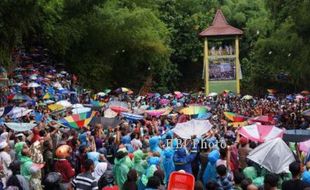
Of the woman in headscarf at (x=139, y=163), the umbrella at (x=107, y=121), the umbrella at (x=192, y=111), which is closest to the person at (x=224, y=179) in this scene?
the woman in headscarf at (x=139, y=163)

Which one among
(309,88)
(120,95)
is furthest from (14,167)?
(309,88)

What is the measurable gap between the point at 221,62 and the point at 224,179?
→ 33.9 metres

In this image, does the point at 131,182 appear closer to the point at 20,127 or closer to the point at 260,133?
the point at 260,133

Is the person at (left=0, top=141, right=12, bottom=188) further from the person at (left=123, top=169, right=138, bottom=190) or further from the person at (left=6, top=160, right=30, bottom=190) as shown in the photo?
the person at (left=123, top=169, right=138, bottom=190)

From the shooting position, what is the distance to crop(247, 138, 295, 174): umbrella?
853 cm

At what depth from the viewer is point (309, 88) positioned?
3822cm

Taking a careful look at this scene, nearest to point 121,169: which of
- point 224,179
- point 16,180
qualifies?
point 16,180

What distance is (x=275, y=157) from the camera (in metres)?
8.57

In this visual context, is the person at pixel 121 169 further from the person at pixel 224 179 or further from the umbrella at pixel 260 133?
the umbrella at pixel 260 133

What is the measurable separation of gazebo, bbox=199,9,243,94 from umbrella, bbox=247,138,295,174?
104 feet

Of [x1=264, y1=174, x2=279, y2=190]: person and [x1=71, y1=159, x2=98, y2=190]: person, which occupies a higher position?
[x1=264, y1=174, x2=279, y2=190]: person

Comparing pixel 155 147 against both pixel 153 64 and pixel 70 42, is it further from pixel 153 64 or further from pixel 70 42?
pixel 153 64

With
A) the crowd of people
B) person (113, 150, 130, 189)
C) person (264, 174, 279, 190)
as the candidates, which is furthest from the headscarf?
person (264, 174, 279, 190)

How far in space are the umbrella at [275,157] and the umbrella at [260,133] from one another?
151cm
